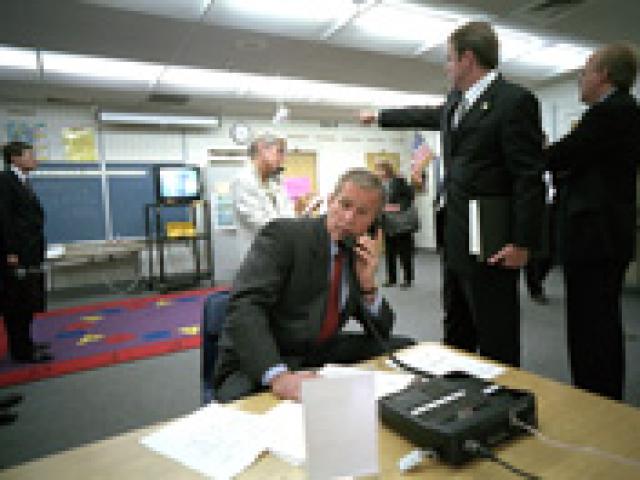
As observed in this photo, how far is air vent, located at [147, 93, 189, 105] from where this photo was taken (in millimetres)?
5465

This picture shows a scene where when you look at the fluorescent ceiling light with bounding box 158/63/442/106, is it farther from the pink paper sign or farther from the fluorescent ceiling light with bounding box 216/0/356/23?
the pink paper sign

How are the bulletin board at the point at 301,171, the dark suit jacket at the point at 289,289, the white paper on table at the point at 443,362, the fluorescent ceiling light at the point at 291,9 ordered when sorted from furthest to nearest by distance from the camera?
1. the bulletin board at the point at 301,171
2. the fluorescent ceiling light at the point at 291,9
3. the dark suit jacket at the point at 289,289
4. the white paper on table at the point at 443,362

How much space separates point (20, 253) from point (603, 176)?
11.3ft

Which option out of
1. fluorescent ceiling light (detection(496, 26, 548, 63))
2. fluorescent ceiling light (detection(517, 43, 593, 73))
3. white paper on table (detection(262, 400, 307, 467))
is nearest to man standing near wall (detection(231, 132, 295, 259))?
white paper on table (detection(262, 400, 307, 467))

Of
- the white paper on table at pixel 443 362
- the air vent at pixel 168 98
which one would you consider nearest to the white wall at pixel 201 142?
the air vent at pixel 168 98

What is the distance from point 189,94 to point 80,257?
100 inches

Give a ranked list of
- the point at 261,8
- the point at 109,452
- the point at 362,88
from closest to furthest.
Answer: the point at 109,452, the point at 261,8, the point at 362,88

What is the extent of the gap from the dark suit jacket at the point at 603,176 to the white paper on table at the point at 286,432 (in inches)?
53.6

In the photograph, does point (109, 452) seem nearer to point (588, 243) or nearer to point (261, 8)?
point (588, 243)

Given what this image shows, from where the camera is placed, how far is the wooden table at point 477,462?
2.08 feet

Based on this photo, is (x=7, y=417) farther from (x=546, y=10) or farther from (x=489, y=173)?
(x=546, y=10)

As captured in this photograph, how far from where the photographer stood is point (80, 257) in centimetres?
552

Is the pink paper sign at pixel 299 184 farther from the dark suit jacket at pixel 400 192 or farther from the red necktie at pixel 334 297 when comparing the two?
the red necktie at pixel 334 297

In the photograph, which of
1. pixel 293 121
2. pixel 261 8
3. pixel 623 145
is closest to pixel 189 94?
pixel 293 121
